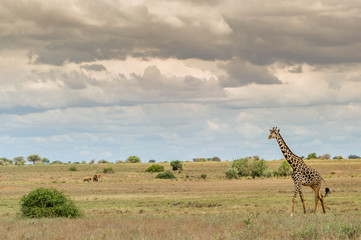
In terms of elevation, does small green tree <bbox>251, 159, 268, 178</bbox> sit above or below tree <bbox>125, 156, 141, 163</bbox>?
below

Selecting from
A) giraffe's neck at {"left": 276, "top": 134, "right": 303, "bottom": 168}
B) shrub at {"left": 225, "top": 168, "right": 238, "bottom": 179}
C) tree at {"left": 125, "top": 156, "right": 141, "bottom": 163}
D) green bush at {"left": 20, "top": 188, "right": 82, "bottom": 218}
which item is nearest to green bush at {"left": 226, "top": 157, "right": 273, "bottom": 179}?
shrub at {"left": 225, "top": 168, "right": 238, "bottom": 179}

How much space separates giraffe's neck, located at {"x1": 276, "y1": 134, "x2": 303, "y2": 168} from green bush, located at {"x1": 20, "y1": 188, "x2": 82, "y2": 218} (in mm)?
11295

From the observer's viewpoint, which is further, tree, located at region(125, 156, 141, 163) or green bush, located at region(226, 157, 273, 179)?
tree, located at region(125, 156, 141, 163)

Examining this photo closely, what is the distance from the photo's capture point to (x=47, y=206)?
1053 inches

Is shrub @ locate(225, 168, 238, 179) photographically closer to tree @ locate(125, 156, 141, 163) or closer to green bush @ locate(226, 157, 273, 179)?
green bush @ locate(226, 157, 273, 179)

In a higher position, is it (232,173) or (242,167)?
(242,167)

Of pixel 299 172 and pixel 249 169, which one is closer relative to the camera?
pixel 299 172

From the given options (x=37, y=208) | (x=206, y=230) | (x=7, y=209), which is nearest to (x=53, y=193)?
(x=37, y=208)

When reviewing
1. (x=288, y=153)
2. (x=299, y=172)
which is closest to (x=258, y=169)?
(x=288, y=153)

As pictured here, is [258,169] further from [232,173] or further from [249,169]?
[232,173]

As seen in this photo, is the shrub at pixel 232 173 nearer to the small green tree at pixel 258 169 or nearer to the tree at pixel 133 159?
the small green tree at pixel 258 169

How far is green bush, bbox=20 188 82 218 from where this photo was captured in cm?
2605

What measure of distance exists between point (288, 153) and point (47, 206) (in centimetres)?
1313

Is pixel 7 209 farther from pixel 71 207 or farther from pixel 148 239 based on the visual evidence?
pixel 148 239
